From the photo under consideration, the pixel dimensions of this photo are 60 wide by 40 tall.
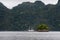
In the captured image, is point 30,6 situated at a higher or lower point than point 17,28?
higher

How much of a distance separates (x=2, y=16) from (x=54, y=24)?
13.5 meters

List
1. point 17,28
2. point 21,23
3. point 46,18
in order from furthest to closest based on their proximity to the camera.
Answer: point 46,18
point 21,23
point 17,28

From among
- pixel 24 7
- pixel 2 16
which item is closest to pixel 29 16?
pixel 24 7

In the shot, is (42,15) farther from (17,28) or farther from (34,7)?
(17,28)

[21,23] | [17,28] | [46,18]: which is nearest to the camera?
[17,28]

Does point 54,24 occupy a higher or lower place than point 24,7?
lower

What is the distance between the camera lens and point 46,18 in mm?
65625

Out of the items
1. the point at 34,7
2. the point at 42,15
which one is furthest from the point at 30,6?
the point at 42,15

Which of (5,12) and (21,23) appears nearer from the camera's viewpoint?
(21,23)

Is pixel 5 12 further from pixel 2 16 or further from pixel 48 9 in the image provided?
pixel 48 9

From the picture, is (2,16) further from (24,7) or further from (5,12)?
(24,7)

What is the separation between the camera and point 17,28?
5728cm

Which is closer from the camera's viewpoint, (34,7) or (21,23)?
(21,23)

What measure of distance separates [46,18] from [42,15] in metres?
1.29
